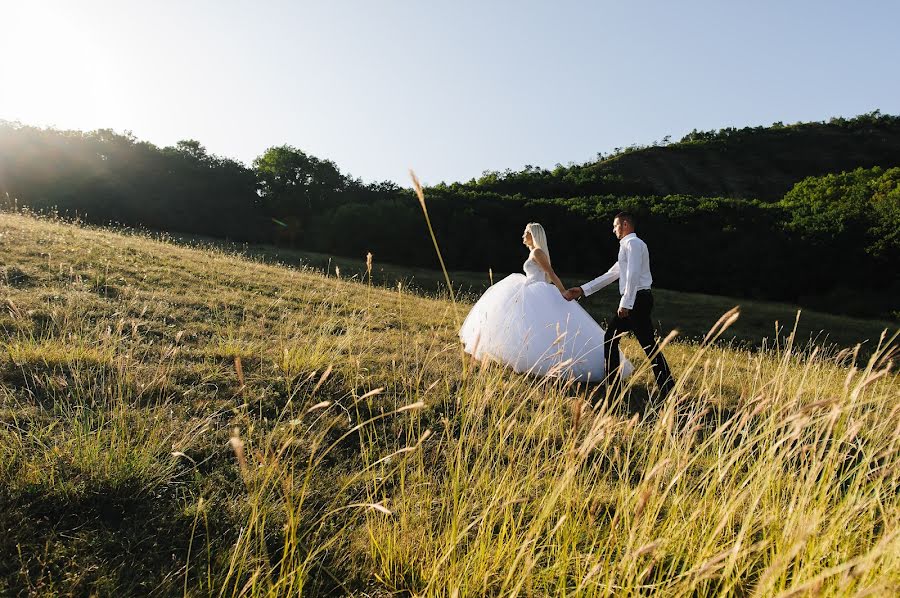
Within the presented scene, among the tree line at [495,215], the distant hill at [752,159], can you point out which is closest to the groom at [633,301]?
the tree line at [495,215]

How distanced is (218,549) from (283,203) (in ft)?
122

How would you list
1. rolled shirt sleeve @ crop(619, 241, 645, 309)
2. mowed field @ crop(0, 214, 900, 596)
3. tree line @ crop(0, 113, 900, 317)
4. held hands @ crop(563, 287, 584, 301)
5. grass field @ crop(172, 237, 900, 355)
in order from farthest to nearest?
tree line @ crop(0, 113, 900, 317) → grass field @ crop(172, 237, 900, 355) → held hands @ crop(563, 287, 584, 301) → rolled shirt sleeve @ crop(619, 241, 645, 309) → mowed field @ crop(0, 214, 900, 596)

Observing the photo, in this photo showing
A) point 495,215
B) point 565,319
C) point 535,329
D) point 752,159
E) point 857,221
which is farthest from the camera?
point 752,159

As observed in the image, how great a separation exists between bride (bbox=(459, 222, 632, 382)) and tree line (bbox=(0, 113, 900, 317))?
2049cm

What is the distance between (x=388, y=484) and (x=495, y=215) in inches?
1055

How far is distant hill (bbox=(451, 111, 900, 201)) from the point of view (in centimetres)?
5238

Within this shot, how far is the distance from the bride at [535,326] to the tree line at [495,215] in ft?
67.2

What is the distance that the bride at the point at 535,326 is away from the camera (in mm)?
6840

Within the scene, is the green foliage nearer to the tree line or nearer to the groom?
the tree line

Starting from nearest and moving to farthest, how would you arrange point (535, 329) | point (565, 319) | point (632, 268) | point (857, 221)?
point (632, 268) → point (535, 329) → point (565, 319) → point (857, 221)

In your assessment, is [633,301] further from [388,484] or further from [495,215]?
[495,215]

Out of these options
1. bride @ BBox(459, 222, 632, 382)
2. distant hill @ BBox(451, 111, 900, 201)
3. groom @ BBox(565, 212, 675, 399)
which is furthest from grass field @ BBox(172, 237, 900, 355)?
distant hill @ BBox(451, 111, 900, 201)

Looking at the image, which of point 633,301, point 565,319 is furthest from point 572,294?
point 633,301

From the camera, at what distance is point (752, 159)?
194 ft
